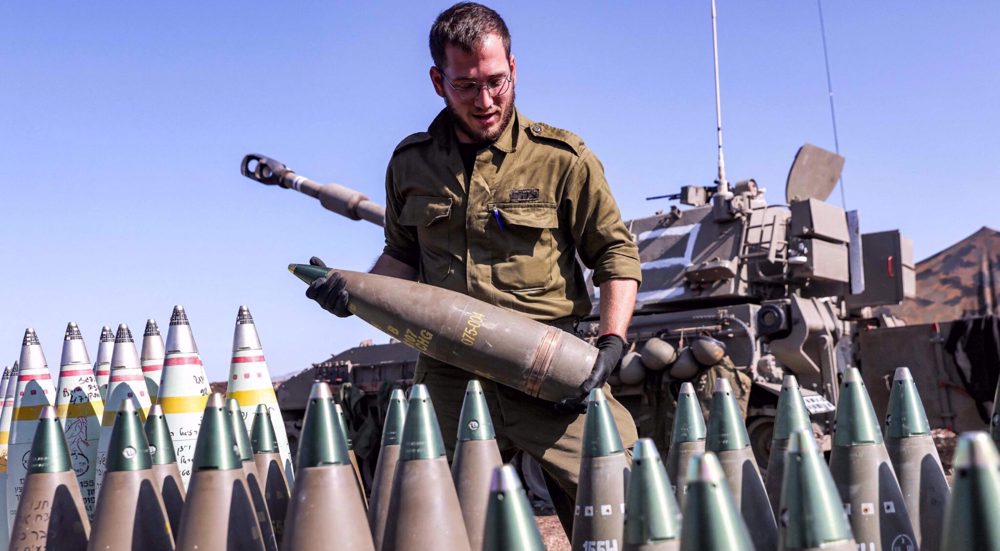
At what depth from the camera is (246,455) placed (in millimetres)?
2609

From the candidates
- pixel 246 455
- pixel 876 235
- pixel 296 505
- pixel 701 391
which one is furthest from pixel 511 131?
pixel 876 235

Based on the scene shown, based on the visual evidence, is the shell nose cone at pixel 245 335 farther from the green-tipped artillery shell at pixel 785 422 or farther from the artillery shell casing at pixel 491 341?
the green-tipped artillery shell at pixel 785 422

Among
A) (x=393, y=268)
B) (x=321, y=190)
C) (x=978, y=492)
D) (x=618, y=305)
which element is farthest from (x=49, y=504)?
(x=321, y=190)

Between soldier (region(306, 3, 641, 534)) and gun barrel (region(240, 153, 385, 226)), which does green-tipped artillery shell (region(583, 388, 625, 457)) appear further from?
gun barrel (region(240, 153, 385, 226))

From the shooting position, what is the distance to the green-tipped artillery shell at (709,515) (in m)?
1.52

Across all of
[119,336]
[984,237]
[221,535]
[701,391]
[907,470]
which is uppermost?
[984,237]

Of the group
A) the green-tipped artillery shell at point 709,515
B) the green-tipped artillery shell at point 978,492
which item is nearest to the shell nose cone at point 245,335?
the green-tipped artillery shell at point 709,515

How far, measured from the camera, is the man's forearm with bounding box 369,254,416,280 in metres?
3.40

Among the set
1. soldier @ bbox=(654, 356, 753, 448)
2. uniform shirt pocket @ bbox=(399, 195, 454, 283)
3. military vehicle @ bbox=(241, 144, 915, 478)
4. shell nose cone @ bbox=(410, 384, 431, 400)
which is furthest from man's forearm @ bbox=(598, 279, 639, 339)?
military vehicle @ bbox=(241, 144, 915, 478)

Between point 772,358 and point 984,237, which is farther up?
point 984,237

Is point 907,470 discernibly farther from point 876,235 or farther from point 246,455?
point 876,235

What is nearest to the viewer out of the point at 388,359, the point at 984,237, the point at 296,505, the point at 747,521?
the point at 296,505

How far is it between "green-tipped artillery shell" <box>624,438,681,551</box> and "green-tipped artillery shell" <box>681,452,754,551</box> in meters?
0.15

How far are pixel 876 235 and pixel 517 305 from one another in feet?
29.1
